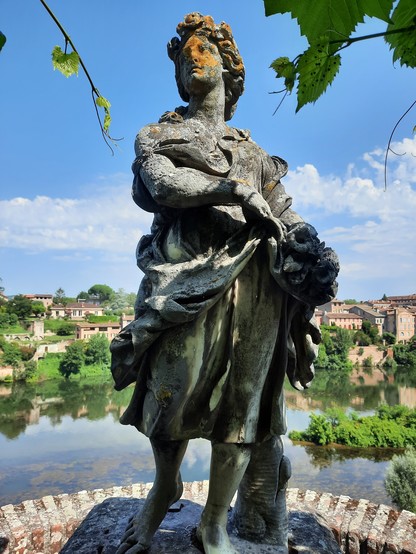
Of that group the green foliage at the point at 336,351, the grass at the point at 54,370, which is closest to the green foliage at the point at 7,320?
the grass at the point at 54,370

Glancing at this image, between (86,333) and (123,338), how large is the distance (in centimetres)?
5113

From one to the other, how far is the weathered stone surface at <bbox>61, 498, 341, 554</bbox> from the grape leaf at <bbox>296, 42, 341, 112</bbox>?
8.53 feet

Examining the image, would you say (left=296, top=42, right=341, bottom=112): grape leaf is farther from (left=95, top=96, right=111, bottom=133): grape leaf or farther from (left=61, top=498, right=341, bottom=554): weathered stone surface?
(left=61, top=498, right=341, bottom=554): weathered stone surface

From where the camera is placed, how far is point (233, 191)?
2.41 meters

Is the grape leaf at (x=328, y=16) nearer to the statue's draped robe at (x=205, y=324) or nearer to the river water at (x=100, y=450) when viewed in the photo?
the statue's draped robe at (x=205, y=324)

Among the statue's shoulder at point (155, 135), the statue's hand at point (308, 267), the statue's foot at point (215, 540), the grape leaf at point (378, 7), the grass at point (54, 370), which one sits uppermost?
the statue's shoulder at point (155, 135)

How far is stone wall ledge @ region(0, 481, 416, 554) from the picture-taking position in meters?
3.85

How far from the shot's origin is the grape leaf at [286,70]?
1188 mm

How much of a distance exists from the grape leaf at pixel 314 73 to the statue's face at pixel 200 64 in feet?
6.10

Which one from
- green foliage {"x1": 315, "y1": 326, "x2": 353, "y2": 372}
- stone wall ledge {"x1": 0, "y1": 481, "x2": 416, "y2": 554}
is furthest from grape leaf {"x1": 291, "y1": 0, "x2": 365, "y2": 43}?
green foliage {"x1": 315, "y1": 326, "x2": 353, "y2": 372}

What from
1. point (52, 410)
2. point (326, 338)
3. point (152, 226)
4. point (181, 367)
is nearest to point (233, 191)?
point (152, 226)

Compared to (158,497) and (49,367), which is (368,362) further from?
(158,497)

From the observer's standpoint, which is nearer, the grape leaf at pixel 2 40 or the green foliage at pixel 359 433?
the grape leaf at pixel 2 40

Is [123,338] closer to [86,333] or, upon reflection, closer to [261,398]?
[261,398]
